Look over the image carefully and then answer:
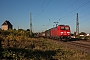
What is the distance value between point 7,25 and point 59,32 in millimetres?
81290

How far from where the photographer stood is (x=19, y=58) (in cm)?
878

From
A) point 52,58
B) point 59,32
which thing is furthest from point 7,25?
point 52,58

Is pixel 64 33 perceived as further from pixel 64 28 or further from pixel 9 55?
pixel 9 55

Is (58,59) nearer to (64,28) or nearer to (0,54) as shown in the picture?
(0,54)

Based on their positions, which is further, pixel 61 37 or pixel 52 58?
pixel 61 37

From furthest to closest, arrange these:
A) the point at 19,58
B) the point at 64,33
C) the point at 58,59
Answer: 1. the point at 64,33
2. the point at 58,59
3. the point at 19,58

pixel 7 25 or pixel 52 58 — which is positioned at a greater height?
pixel 7 25

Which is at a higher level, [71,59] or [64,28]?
[64,28]

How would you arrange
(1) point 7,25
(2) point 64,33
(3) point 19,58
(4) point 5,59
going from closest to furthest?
(4) point 5,59 < (3) point 19,58 < (2) point 64,33 < (1) point 7,25

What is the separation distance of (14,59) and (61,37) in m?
25.6

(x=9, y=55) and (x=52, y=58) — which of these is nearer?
(x=9, y=55)

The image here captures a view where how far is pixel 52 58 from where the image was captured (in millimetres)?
10547

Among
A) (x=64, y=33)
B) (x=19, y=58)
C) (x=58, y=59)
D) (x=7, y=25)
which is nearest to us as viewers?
(x=19, y=58)

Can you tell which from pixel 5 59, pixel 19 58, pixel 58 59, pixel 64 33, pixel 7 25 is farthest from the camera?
pixel 7 25
